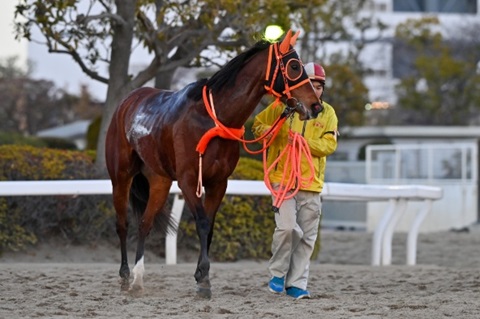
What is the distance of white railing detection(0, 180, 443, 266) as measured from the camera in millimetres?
9008

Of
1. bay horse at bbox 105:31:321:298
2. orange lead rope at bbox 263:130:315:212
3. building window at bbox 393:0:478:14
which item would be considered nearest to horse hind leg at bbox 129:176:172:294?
bay horse at bbox 105:31:321:298

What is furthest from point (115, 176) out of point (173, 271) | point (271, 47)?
point (271, 47)

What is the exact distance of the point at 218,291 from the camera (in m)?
7.24

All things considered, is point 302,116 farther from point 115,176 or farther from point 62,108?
point 62,108

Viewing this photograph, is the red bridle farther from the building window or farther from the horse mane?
the building window

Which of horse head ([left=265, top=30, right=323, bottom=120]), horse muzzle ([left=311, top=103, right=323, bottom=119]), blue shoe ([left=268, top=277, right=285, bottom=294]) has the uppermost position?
horse head ([left=265, top=30, right=323, bottom=120])

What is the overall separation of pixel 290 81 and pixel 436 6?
5479 centimetres

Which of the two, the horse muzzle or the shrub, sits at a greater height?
the horse muzzle

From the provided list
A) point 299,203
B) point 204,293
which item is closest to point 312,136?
point 299,203

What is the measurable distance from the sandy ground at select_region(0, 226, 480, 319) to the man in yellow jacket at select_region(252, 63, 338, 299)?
0.18m

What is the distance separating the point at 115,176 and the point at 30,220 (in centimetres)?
259

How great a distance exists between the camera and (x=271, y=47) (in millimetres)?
6668

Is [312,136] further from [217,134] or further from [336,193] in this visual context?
[336,193]

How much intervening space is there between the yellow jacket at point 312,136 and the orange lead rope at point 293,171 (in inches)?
1.7
